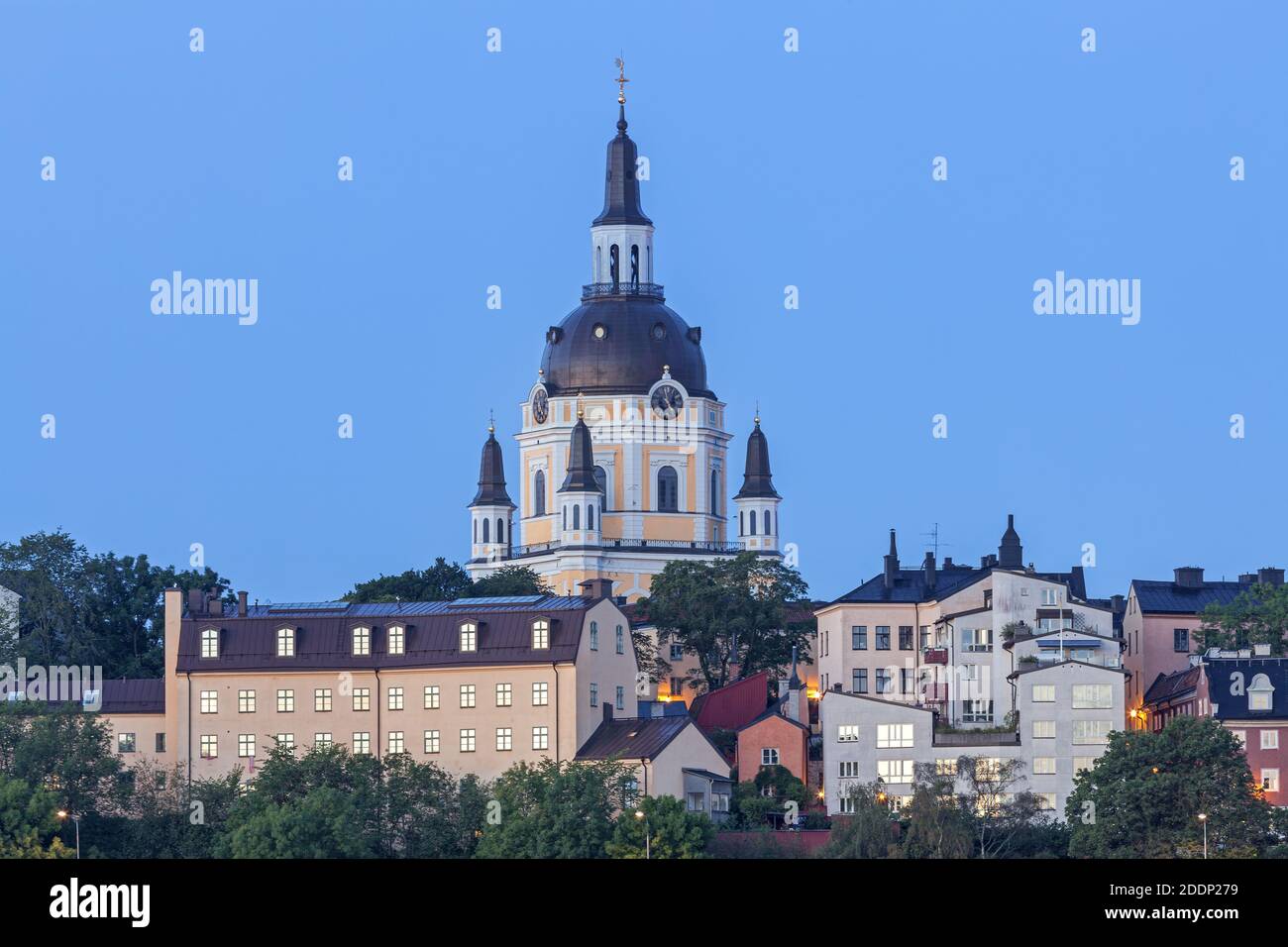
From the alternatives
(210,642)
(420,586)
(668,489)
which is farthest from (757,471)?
(210,642)

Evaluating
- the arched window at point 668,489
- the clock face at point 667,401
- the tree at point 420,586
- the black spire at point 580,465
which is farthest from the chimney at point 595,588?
the clock face at point 667,401

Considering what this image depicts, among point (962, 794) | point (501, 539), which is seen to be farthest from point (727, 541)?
point (962, 794)

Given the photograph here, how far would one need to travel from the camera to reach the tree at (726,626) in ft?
455

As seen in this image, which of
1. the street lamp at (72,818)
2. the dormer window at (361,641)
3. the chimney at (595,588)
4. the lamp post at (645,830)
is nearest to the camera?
the lamp post at (645,830)

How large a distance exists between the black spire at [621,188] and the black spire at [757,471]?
13.3m

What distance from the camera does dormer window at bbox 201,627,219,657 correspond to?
11769 centimetres

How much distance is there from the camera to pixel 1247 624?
121375 millimetres

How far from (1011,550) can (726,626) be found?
42.2 feet

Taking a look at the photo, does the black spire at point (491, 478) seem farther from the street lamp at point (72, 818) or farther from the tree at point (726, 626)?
the street lamp at point (72, 818)

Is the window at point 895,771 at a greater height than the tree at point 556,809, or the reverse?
the window at point 895,771

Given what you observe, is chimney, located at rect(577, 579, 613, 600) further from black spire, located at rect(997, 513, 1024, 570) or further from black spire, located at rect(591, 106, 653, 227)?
black spire, located at rect(591, 106, 653, 227)
